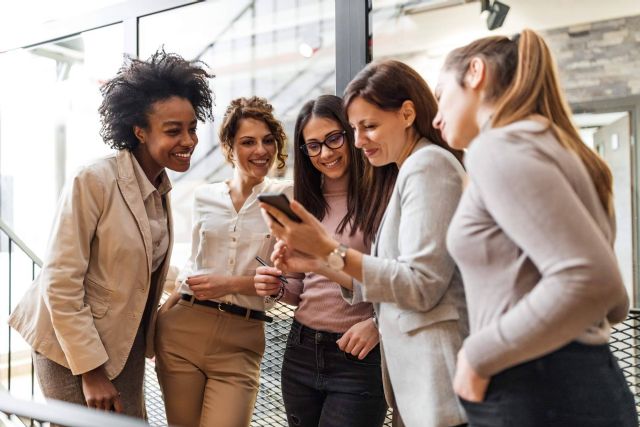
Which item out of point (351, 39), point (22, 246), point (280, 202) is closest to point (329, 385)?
point (280, 202)

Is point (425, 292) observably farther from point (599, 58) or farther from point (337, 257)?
point (599, 58)

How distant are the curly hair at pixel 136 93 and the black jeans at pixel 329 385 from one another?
85cm

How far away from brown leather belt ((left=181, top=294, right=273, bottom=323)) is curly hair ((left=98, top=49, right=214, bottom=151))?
1.77 ft

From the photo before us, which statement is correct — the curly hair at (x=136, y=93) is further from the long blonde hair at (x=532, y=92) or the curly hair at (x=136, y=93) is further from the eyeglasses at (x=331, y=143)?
the long blonde hair at (x=532, y=92)

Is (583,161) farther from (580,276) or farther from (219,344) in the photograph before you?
(219,344)

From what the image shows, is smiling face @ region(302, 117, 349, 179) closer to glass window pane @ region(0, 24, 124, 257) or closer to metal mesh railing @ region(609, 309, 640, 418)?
metal mesh railing @ region(609, 309, 640, 418)

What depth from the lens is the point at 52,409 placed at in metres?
1.22

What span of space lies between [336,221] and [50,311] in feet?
2.81

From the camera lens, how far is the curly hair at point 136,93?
6.59 ft

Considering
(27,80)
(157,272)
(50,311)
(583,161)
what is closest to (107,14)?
(157,272)

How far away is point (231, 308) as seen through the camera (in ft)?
6.45

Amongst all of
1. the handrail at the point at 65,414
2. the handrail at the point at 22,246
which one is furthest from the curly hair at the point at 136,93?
the handrail at the point at 22,246

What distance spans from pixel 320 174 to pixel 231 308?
517 millimetres

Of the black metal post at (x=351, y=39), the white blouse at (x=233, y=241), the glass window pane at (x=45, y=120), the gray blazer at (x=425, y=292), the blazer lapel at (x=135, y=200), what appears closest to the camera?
the gray blazer at (x=425, y=292)
